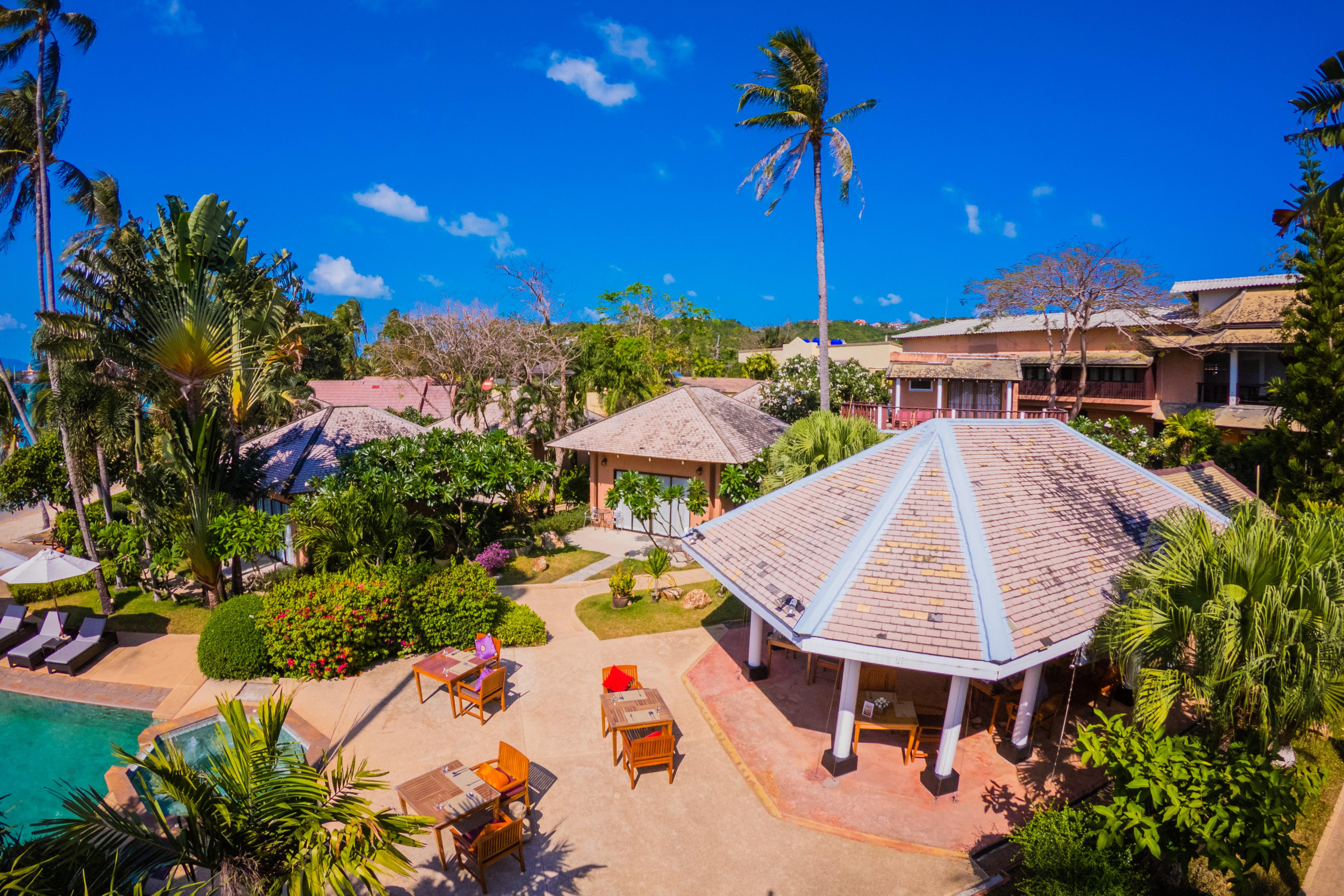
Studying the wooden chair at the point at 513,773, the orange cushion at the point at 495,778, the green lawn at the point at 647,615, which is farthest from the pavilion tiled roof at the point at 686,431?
the orange cushion at the point at 495,778

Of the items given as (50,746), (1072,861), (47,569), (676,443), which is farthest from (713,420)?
(50,746)

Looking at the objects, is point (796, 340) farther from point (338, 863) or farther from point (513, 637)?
point (338, 863)

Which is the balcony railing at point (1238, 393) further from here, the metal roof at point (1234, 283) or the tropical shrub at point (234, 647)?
the tropical shrub at point (234, 647)

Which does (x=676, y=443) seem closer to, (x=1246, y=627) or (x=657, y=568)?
(x=657, y=568)

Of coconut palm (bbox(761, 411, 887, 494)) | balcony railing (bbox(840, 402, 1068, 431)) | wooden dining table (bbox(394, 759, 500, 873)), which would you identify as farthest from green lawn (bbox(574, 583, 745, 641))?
balcony railing (bbox(840, 402, 1068, 431))

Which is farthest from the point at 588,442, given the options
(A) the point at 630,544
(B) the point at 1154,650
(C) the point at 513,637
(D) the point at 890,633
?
(B) the point at 1154,650

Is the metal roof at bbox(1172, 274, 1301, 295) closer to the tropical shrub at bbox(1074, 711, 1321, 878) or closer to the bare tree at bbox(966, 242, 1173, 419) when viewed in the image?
the bare tree at bbox(966, 242, 1173, 419)

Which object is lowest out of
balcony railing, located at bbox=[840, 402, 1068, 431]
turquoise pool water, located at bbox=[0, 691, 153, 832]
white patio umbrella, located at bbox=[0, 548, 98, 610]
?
turquoise pool water, located at bbox=[0, 691, 153, 832]
